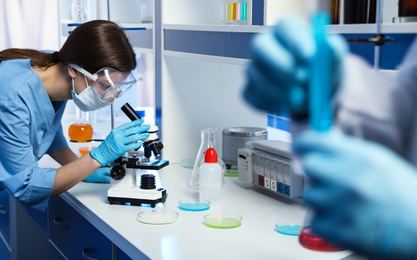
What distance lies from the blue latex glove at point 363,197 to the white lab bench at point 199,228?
0.82 m

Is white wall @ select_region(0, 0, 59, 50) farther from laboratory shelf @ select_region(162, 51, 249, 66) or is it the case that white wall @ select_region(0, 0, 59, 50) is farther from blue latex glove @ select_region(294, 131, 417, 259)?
blue latex glove @ select_region(294, 131, 417, 259)

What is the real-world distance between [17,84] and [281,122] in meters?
1.15

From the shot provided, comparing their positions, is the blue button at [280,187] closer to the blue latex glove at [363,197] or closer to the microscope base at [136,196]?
the microscope base at [136,196]

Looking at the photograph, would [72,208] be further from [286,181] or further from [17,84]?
[286,181]

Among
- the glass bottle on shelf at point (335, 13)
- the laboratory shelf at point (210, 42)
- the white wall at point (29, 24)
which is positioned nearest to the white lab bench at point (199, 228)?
the laboratory shelf at point (210, 42)

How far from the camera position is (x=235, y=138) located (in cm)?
236

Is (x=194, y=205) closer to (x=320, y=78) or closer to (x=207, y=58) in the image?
(x=207, y=58)

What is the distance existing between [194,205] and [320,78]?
128 centimetres

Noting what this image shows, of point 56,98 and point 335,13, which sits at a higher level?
point 335,13

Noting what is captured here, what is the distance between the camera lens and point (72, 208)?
209 cm

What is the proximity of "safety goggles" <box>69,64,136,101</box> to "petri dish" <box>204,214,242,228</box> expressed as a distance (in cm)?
66

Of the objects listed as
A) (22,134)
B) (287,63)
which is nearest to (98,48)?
(22,134)

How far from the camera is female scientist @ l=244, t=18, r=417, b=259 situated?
24.5 inches

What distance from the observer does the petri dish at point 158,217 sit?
5.61 ft
